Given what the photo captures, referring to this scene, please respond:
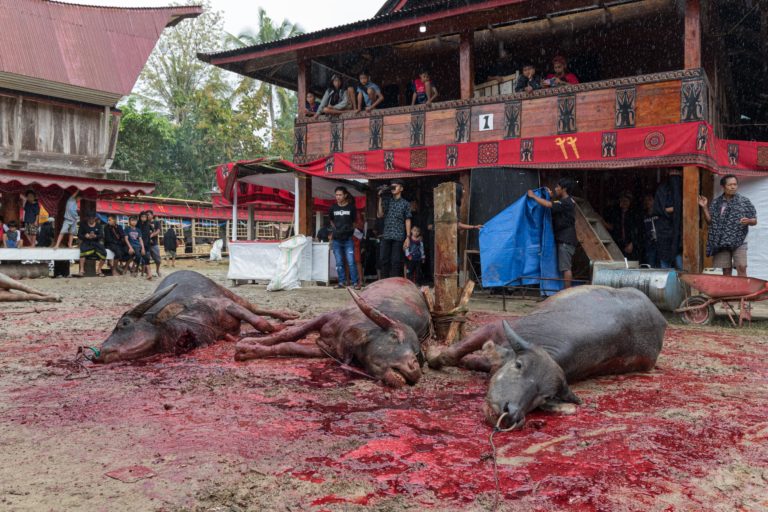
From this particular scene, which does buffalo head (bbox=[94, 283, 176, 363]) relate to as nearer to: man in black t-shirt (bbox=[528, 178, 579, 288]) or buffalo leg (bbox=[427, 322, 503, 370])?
buffalo leg (bbox=[427, 322, 503, 370])

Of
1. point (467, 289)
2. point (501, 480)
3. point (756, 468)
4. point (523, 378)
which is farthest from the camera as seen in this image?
point (467, 289)

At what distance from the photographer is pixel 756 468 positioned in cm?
273

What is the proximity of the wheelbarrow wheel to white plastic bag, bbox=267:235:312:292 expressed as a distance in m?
7.75

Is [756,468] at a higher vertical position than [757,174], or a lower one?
lower

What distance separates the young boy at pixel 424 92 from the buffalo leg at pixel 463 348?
25.9ft

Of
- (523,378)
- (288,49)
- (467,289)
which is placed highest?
(288,49)

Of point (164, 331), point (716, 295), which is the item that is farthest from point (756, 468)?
point (716, 295)

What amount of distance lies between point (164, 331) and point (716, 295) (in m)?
6.77

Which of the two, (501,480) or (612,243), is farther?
(612,243)

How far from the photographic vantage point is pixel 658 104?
9227 mm

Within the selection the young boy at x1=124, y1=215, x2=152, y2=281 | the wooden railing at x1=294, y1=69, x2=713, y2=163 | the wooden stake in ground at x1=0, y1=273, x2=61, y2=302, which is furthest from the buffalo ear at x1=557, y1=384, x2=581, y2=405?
the young boy at x1=124, y1=215, x2=152, y2=281

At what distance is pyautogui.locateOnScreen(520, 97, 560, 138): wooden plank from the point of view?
10.2 metres

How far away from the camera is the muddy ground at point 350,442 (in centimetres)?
239

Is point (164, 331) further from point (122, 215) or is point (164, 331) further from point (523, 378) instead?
point (122, 215)
